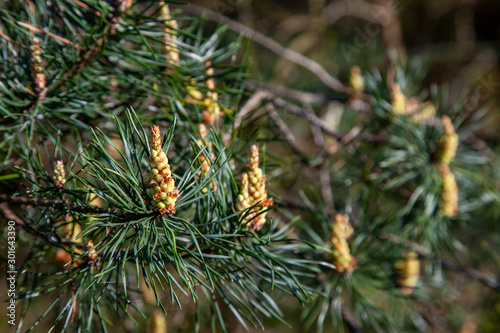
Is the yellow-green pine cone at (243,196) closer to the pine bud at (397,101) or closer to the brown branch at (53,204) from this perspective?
the brown branch at (53,204)

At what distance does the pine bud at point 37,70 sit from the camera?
37cm

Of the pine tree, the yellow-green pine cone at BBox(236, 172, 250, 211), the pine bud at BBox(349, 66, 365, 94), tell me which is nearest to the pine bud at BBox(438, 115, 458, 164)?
the pine tree

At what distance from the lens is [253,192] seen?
0.35 m

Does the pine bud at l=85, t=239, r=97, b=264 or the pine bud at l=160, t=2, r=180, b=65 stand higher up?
the pine bud at l=160, t=2, r=180, b=65

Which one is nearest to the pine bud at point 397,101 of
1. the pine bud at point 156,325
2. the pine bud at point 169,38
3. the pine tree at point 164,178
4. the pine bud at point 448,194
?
the pine tree at point 164,178

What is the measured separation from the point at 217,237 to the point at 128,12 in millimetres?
235

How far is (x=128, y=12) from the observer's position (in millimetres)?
396

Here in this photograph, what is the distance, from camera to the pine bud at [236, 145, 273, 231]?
338 millimetres

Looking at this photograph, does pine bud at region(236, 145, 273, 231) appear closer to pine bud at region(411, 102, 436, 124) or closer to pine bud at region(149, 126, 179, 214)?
pine bud at region(149, 126, 179, 214)

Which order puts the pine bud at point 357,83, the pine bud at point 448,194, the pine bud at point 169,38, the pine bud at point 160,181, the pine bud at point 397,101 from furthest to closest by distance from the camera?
the pine bud at point 357,83 < the pine bud at point 397,101 < the pine bud at point 448,194 < the pine bud at point 169,38 < the pine bud at point 160,181

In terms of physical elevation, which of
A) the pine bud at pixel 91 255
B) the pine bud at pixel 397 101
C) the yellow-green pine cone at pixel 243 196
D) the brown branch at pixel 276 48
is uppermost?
the brown branch at pixel 276 48

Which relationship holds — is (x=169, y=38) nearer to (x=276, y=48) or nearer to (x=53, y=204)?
(x=53, y=204)

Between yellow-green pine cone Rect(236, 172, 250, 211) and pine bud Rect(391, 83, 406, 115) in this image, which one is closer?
yellow-green pine cone Rect(236, 172, 250, 211)

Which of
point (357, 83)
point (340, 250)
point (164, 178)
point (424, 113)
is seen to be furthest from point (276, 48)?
point (164, 178)
